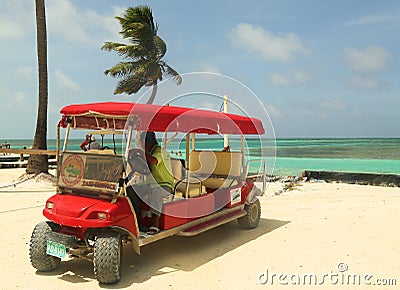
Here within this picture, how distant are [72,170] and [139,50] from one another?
15112 millimetres

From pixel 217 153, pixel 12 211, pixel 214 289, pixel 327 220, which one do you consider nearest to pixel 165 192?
pixel 214 289

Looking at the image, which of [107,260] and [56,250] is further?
[56,250]

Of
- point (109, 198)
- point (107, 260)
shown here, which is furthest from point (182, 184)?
point (107, 260)

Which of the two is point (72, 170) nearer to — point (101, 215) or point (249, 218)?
point (101, 215)

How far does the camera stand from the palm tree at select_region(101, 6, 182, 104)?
19.2 metres

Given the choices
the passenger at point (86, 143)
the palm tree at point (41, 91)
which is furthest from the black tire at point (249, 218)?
the palm tree at point (41, 91)

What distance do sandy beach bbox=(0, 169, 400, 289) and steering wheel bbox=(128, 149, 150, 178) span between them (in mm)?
1425

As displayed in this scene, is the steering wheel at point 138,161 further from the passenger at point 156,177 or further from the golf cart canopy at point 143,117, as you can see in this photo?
the golf cart canopy at point 143,117

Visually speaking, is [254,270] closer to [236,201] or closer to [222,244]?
[222,244]

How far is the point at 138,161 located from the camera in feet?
17.0

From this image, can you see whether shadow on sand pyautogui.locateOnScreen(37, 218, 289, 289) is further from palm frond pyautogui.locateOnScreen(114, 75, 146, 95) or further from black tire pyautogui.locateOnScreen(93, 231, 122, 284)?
palm frond pyautogui.locateOnScreen(114, 75, 146, 95)

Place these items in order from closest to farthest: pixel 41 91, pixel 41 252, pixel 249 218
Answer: pixel 41 252
pixel 249 218
pixel 41 91

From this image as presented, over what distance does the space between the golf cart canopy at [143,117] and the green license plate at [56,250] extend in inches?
66.0

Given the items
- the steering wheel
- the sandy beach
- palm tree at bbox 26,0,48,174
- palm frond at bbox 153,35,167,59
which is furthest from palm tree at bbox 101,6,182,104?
the steering wheel
